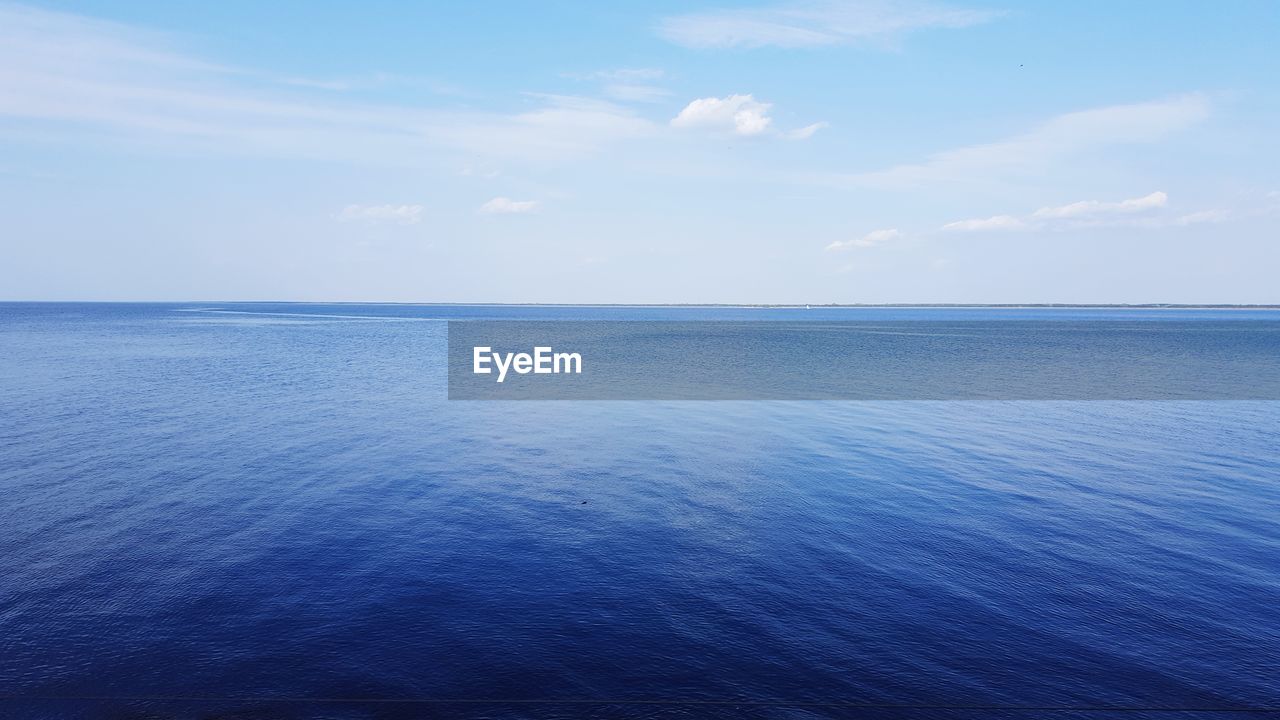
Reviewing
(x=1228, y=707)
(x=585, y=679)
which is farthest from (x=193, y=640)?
(x=1228, y=707)

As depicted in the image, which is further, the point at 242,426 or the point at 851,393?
the point at 851,393

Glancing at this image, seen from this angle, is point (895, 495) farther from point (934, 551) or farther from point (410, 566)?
point (410, 566)

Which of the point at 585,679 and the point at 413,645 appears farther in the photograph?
the point at 413,645

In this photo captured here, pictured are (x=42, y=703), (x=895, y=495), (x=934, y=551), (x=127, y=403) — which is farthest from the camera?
(x=127, y=403)

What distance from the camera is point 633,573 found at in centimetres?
2175

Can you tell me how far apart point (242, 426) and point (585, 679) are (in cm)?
3944

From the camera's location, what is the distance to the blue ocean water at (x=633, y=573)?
15562mm

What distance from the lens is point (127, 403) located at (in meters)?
53.2

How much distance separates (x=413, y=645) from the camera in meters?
17.2

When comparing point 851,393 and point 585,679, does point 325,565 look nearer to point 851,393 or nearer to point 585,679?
point 585,679

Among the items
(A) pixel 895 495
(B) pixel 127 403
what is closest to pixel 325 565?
(A) pixel 895 495

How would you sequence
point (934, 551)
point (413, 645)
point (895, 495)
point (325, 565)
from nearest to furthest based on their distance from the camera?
1. point (413, 645)
2. point (325, 565)
3. point (934, 551)
4. point (895, 495)

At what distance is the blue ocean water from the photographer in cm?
1556

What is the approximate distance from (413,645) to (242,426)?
116 ft
